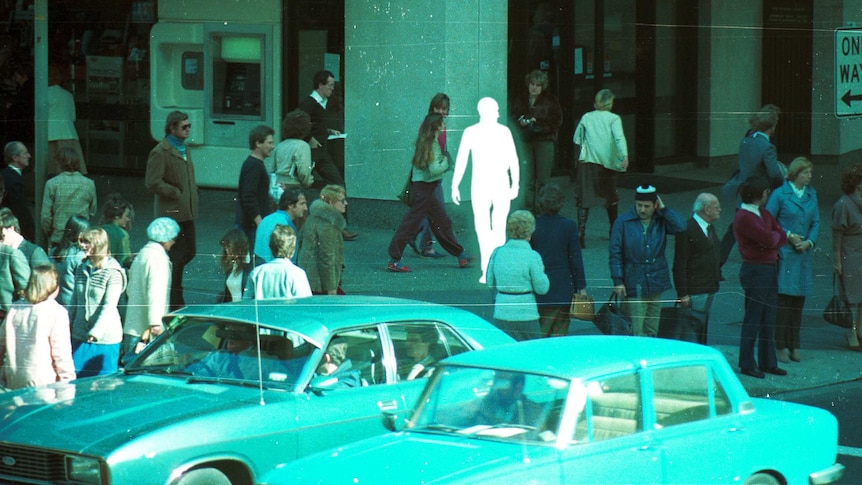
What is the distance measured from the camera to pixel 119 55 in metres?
6.15

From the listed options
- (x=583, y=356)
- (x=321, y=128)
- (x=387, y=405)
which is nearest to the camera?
(x=583, y=356)

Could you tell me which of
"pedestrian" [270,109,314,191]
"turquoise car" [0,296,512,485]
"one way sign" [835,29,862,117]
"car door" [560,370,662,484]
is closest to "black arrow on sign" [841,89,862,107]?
"one way sign" [835,29,862,117]

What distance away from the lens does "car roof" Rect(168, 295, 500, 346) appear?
5.36 metres

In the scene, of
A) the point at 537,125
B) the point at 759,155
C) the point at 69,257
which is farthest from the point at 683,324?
the point at 69,257

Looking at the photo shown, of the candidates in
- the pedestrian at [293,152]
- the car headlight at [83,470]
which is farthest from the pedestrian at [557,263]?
the car headlight at [83,470]

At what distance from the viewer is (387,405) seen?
5.27 meters

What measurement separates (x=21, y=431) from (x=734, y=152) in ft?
11.7

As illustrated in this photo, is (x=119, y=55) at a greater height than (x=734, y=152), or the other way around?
(x=119, y=55)

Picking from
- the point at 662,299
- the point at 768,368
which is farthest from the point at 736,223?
the point at 768,368

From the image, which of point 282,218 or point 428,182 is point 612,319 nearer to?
point 428,182

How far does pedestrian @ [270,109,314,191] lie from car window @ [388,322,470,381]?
102 centimetres

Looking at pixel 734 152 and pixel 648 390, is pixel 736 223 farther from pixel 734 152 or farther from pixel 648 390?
pixel 648 390

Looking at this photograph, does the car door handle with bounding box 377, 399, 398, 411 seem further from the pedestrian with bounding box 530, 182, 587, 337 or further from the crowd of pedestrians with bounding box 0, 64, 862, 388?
the pedestrian with bounding box 530, 182, 587, 337

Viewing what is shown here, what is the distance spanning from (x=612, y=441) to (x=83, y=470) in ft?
6.55
